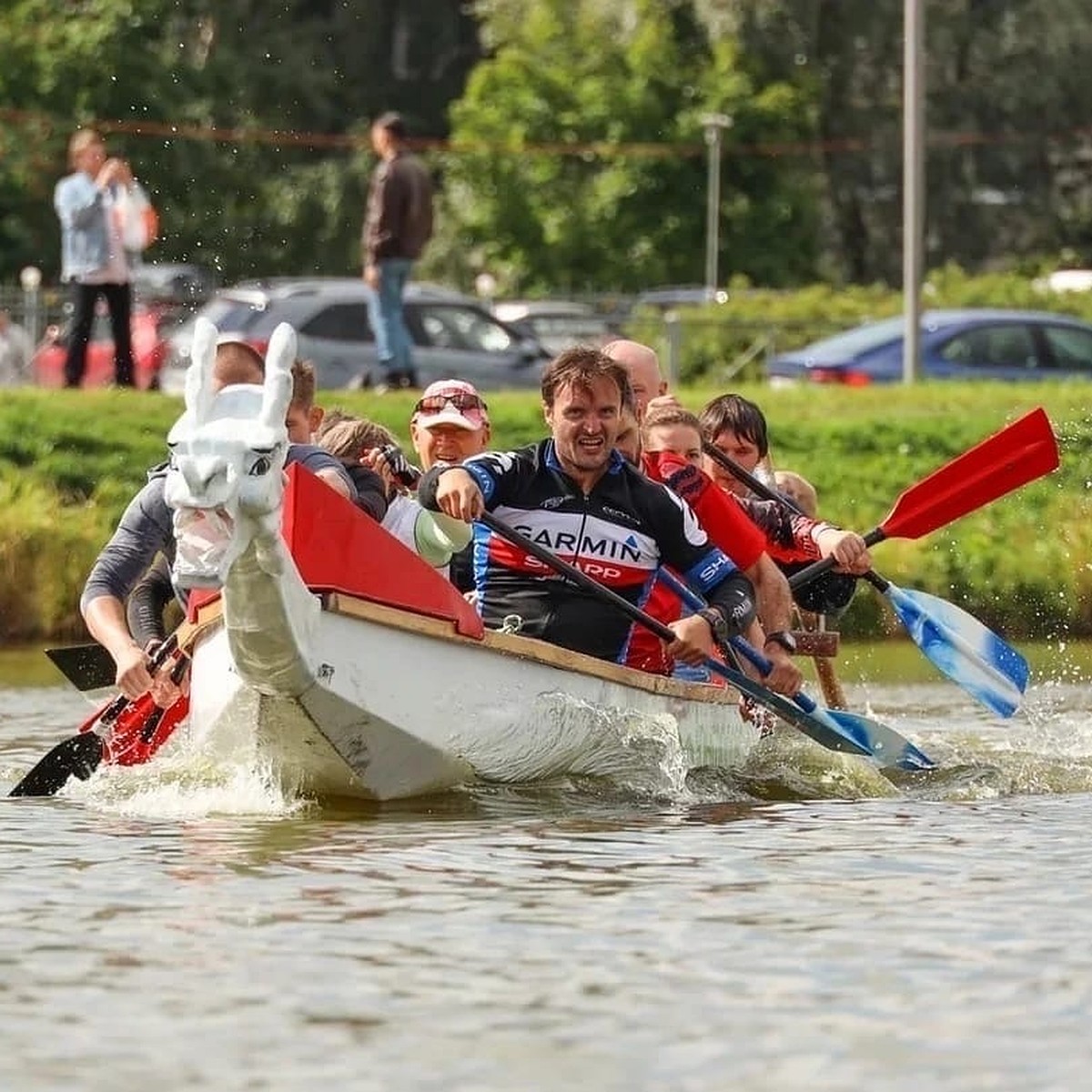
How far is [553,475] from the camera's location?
459 inches

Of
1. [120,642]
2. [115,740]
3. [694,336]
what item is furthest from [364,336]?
[120,642]

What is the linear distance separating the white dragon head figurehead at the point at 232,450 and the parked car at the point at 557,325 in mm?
22824

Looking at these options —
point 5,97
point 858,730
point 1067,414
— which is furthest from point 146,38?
point 858,730

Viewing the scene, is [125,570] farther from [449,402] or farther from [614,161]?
[614,161]

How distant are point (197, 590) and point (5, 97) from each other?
45975mm

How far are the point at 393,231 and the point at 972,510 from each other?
32.5 feet

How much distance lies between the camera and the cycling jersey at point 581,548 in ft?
38.2

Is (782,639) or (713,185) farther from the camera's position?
(713,185)

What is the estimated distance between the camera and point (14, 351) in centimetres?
3083

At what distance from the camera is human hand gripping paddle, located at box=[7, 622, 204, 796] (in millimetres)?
11586

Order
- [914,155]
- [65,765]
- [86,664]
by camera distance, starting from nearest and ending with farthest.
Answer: [65,765], [86,664], [914,155]

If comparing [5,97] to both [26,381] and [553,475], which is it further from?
[553,475]

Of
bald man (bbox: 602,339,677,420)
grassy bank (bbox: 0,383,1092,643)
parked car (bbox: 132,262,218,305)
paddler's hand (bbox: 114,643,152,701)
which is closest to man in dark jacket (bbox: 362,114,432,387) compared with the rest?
grassy bank (bbox: 0,383,1092,643)

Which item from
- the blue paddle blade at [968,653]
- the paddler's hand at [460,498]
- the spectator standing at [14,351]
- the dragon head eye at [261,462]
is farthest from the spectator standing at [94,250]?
the dragon head eye at [261,462]
